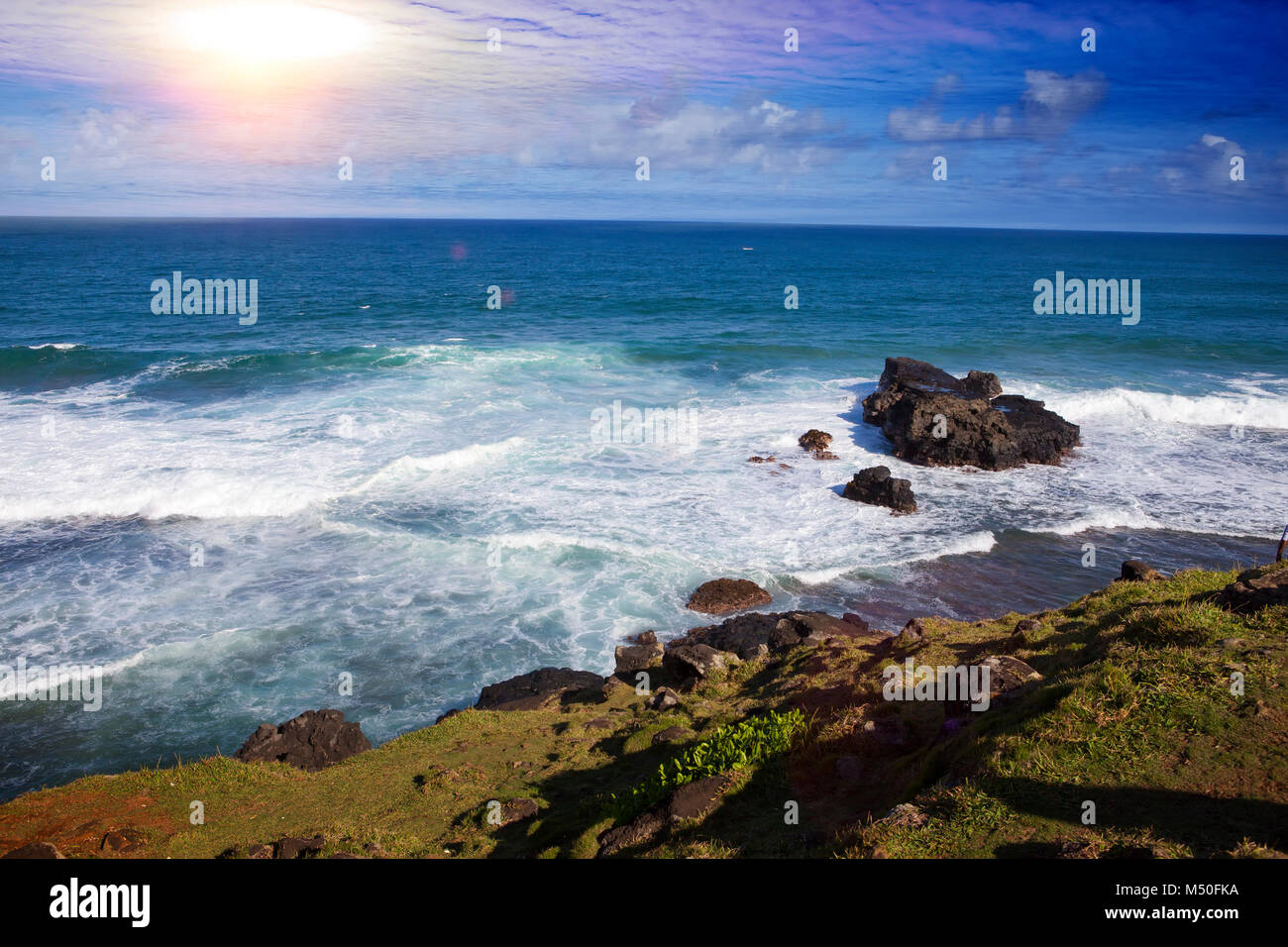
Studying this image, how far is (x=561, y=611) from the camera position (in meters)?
17.7

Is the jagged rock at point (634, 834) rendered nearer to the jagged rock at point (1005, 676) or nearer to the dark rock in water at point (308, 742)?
the jagged rock at point (1005, 676)

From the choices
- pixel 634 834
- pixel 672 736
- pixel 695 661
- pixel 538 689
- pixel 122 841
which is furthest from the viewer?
pixel 538 689

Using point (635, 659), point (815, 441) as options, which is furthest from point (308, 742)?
point (815, 441)

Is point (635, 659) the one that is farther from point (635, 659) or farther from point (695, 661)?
point (695, 661)

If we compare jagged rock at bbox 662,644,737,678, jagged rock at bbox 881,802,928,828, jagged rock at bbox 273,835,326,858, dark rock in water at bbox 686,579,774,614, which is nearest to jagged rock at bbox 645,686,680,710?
jagged rock at bbox 662,644,737,678

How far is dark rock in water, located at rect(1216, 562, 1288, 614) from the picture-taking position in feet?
31.4

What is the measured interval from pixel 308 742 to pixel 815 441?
20754 millimetres

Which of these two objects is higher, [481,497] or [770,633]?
[481,497]

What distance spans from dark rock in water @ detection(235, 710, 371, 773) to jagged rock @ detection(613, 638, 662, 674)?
4658 millimetres

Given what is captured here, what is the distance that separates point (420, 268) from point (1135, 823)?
3720 inches

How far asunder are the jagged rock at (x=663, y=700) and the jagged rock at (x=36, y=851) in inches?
305

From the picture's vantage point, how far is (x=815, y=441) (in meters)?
28.5
